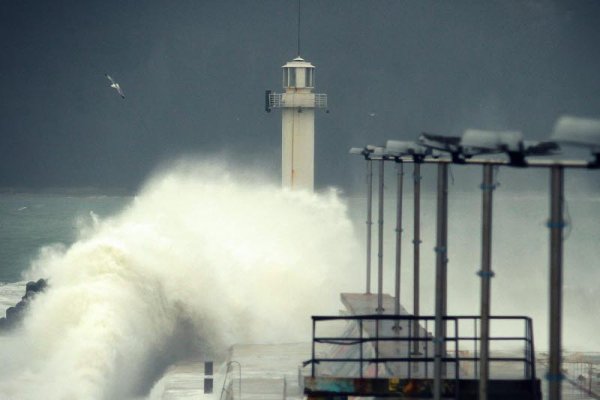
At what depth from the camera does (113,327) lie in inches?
1214

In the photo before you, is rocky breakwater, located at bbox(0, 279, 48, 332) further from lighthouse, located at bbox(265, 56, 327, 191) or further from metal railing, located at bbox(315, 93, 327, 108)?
metal railing, located at bbox(315, 93, 327, 108)

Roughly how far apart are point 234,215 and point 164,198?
3501 millimetres

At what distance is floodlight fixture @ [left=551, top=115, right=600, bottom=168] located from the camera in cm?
1210

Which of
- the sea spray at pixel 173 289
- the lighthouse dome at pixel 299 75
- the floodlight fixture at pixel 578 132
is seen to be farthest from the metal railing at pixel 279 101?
the floodlight fixture at pixel 578 132

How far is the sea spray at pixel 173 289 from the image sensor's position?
29.3 m

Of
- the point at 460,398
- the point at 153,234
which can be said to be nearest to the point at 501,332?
the point at 153,234

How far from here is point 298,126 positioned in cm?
4588

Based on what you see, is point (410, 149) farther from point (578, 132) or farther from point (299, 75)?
point (299, 75)

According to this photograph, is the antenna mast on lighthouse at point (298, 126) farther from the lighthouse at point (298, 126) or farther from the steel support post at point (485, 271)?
the steel support post at point (485, 271)

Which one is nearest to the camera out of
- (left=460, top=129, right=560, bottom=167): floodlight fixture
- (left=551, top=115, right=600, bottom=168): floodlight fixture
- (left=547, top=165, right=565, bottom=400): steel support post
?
(left=551, top=115, right=600, bottom=168): floodlight fixture

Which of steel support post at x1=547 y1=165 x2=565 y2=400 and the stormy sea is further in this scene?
the stormy sea

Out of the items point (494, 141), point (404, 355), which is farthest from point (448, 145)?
point (404, 355)

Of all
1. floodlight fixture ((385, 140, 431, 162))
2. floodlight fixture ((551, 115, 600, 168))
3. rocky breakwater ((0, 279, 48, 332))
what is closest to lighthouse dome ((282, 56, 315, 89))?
rocky breakwater ((0, 279, 48, 332))

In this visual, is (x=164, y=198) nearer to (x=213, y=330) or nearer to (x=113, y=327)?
(x=213, y=330)
